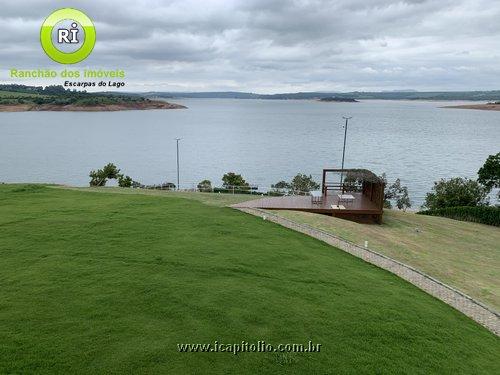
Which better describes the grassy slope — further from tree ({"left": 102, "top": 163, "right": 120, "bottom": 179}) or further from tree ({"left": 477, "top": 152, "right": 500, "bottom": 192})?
tree ({"left": 102, "top": 163, "right": 120, "bottom": 179})

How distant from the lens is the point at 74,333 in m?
9.98

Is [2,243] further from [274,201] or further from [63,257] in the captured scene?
[274,201]

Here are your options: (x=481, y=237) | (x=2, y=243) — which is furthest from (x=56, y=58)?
(x=481, y=237)

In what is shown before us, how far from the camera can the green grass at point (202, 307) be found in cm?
946

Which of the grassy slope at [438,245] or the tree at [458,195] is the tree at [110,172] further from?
the tree at [458,195]

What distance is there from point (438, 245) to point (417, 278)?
8.27 meters

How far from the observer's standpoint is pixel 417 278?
16453 mm

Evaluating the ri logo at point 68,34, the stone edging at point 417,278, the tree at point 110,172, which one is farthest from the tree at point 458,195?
the tree at point 110,172

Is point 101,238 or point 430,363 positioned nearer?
point 430,363

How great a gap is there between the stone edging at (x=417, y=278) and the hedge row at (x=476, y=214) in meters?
20.5

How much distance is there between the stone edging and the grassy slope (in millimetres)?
848

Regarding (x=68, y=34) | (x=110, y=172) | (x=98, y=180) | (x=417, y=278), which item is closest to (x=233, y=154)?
(x=110, y=172)

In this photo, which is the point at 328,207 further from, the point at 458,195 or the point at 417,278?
the point at 458,195

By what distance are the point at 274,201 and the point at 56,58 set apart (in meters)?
19.4
